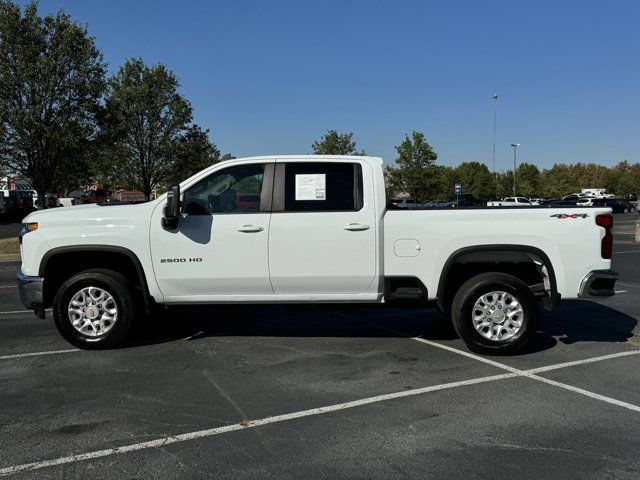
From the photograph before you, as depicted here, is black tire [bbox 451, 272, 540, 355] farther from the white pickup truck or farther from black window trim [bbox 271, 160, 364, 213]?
black window trim [bbox 271, 160, 364, 213]

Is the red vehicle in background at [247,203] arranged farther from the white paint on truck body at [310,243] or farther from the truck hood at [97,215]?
the truck hood at [97,215]

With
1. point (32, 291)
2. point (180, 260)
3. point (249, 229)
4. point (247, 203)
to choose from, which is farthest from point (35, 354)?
point (247, 203)

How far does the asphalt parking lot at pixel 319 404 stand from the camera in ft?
10.6

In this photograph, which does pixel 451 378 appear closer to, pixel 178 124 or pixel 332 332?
pixel 332 332

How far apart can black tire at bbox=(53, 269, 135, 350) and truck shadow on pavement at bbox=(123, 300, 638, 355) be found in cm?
43

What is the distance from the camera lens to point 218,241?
211 inches

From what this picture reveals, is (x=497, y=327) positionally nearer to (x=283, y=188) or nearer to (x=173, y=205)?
(x=283, y=188)

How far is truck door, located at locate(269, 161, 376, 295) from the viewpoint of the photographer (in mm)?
5336

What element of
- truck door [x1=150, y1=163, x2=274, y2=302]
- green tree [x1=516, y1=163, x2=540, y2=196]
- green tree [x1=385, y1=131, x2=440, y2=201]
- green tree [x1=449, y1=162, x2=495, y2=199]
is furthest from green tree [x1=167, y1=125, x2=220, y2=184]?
green tree [x1=516, y1=163, x2=540, y2=196]

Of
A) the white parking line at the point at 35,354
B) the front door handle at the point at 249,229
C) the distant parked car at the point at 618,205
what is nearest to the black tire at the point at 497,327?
the front door handle at the point at 249,229

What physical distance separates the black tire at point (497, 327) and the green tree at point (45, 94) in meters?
11.8

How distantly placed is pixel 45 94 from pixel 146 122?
10.2 metres

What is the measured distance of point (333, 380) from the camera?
473 centimetres

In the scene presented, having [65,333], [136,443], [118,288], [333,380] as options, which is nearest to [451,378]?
[333,380]
